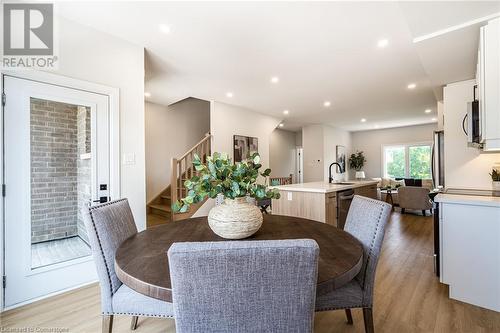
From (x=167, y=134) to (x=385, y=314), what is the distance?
210 inches

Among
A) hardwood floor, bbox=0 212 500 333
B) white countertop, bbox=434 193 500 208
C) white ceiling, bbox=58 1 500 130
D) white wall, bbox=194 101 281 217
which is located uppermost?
white ceiling, bbox=58 1 500 130

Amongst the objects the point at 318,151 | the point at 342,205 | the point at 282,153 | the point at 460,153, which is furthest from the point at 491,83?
the point at 282,153

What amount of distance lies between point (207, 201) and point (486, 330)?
4.01 m

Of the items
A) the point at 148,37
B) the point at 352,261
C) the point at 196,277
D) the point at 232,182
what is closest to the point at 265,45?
the point at 148,37

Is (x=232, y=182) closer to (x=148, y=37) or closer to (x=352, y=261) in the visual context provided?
(x=352, y=261)

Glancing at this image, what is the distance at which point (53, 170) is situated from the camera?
2.27m

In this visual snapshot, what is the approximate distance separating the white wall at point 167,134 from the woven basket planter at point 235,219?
453cm

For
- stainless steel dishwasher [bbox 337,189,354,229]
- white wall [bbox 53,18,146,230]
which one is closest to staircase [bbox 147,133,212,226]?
white wall [bbox 53,18,146,230]

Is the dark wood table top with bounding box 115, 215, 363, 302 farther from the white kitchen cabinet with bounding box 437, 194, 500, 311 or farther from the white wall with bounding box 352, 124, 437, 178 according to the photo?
the white wall with bounding box 352, 124, 437, 178

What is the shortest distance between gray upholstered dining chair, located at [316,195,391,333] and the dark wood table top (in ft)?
0.32

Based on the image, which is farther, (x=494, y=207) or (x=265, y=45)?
(x=265, y=45)

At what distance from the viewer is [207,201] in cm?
474

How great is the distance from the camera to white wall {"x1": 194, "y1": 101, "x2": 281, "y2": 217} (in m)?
4.94

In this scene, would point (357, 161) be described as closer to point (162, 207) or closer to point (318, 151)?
point (318, 151)
